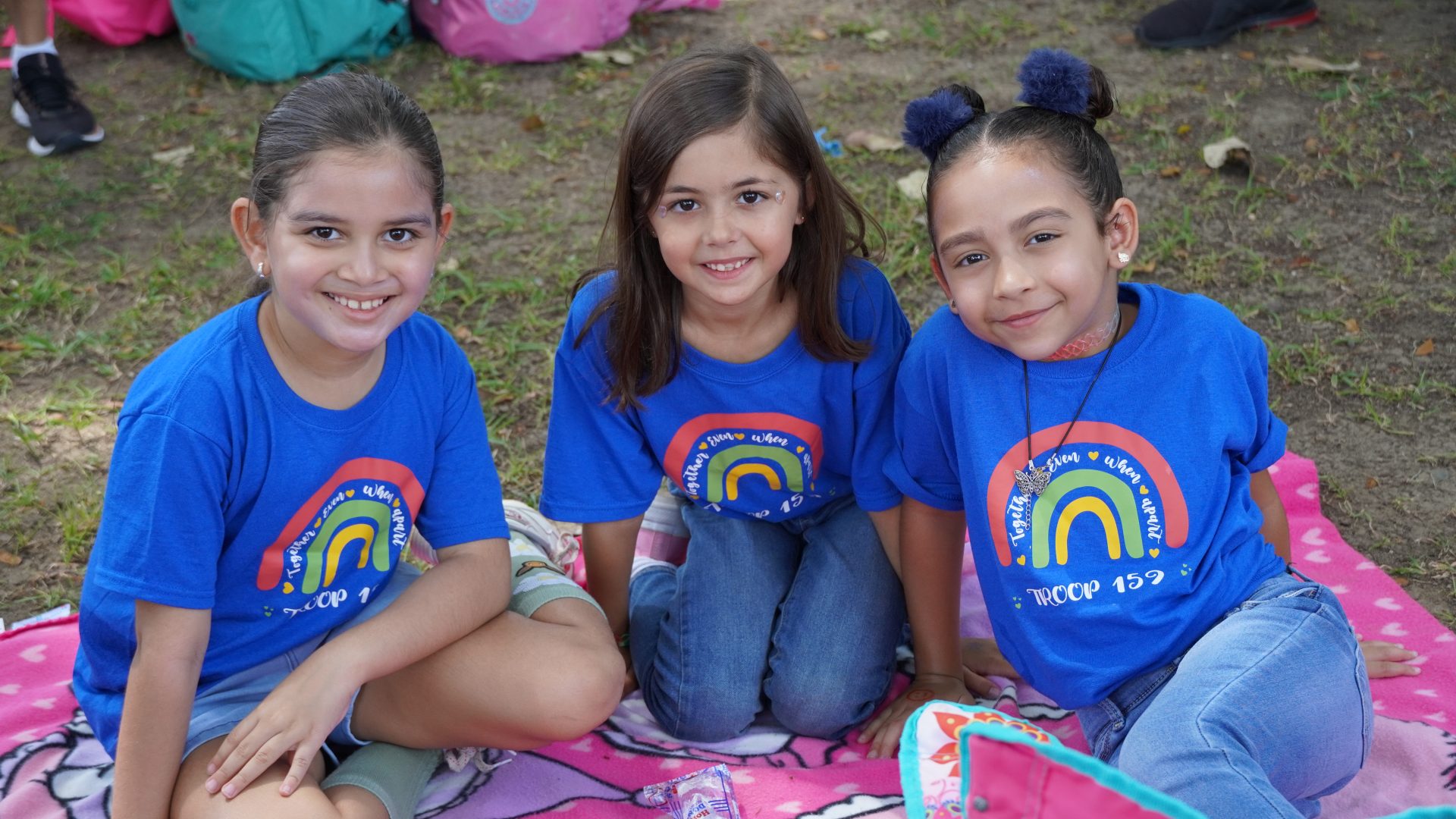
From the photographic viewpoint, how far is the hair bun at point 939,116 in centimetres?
216

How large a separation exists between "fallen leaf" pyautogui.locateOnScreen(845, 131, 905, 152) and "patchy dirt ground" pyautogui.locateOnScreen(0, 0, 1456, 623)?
0.06 metres

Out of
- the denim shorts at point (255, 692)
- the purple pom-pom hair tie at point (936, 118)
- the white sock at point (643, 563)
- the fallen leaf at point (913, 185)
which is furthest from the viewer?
the fallen leaf at point (913, 185)

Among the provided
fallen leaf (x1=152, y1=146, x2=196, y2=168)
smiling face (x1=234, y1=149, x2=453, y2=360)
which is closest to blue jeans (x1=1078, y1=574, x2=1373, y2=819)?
smiling face (x1=234, y1=149, x2=453, y2=360)

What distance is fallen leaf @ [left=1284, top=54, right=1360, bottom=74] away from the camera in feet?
16.0

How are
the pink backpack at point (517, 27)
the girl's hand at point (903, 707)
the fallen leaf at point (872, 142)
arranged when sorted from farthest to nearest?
the pink backpack at point (517, 27)
the fallen leaf at point (872, 142)
the girl's hand at point (903, 707)

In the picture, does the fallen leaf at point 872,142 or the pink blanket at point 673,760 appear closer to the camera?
the pink blanket at point 673,760

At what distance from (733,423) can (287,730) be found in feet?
3.05

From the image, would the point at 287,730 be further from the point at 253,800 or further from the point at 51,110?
the point at 51,110

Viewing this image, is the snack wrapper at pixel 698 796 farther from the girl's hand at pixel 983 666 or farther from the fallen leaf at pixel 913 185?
the fallen leaf at pixel 913 185

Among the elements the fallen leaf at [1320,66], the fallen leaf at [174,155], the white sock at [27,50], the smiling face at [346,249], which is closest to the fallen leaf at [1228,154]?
the fallen leaf at [1320,66]

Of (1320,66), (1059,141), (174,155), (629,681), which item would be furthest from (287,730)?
(1320,66)

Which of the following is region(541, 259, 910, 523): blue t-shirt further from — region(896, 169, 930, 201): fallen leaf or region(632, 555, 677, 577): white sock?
region(896, 169, 930, 201): fallen leaf

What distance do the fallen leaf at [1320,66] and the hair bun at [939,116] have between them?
128 inches

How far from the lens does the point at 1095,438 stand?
6.92 feet
